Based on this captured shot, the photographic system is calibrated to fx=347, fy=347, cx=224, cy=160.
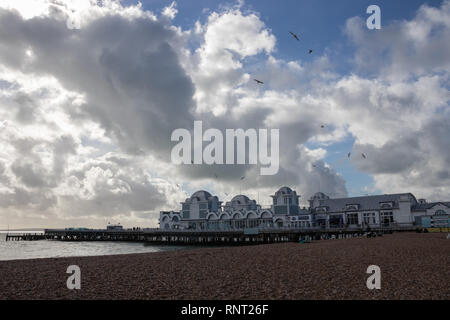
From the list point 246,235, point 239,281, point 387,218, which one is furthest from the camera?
point 387,218

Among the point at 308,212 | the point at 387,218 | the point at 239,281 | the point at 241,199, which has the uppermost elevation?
the point at 241,199

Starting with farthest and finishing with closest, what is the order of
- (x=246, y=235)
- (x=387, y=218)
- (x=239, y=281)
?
(x=387, y=218) < (x=246, y=235) < (x=239, y=281)

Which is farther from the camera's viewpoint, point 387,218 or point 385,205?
point 385,205

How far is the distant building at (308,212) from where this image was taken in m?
80.0

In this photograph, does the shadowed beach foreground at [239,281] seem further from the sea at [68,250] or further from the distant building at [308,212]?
the distant building at [308,212]

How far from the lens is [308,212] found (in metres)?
93.2

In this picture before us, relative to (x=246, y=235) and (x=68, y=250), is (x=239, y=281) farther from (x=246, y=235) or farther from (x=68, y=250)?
(x=246, y=235)

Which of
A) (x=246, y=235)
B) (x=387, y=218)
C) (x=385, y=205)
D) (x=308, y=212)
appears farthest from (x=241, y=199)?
(x=387, y=218)

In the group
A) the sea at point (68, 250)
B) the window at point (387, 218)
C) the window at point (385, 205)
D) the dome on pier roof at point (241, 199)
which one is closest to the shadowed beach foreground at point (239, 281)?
the sea at point (68, 250)


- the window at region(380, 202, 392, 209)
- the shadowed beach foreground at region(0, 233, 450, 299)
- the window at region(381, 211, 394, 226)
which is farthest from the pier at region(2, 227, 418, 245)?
the shadowed beach foreground at region(0, 233, 450, 299)

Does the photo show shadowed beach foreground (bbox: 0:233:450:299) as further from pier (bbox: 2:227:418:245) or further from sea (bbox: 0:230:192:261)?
pier (bbox: 2:227:418:245)

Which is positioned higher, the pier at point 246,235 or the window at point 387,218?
the window at point 387,218
